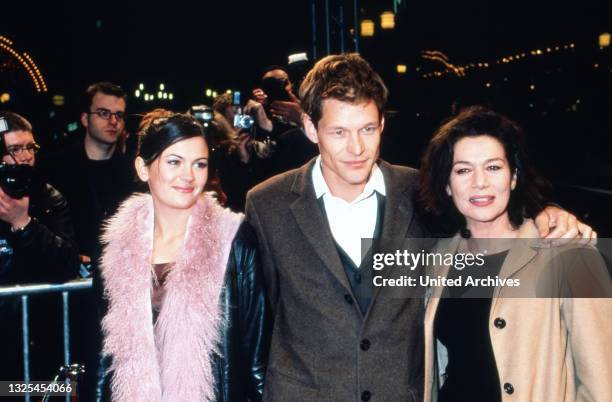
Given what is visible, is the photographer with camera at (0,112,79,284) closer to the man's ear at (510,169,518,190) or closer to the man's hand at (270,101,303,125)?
the man's hand at (270,101,303,125)

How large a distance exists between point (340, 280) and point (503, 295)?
2.18ft

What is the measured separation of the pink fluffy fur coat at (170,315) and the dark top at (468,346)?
0.99 m

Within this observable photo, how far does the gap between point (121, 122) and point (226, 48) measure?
782 inches

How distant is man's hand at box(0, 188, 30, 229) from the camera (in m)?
3.06

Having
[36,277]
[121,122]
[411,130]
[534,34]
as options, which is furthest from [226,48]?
[36,277]

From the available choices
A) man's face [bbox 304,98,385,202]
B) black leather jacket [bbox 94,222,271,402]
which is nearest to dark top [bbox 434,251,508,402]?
man's face [bbox 304,98,385,202]

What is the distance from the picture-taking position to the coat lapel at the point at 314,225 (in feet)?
7.66

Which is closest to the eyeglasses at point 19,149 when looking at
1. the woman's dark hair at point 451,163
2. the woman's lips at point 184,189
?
the woman's lips at point 184,189

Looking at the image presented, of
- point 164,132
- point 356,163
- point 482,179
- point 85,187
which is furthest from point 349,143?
point 85,187

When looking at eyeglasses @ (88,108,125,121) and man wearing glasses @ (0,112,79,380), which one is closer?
man wearing glasses @ (0,112,79,380)

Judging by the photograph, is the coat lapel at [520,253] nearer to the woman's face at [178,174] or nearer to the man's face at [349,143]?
the man's face at [349,143]

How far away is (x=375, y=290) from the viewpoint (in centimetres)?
232

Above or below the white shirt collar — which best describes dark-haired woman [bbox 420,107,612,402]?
below

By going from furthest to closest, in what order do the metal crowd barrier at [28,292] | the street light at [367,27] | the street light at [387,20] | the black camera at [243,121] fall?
the street light at [387,20] < the street light at [367,27] < the black camera at [243,121] < the metal crowd barrier at [28,292]
